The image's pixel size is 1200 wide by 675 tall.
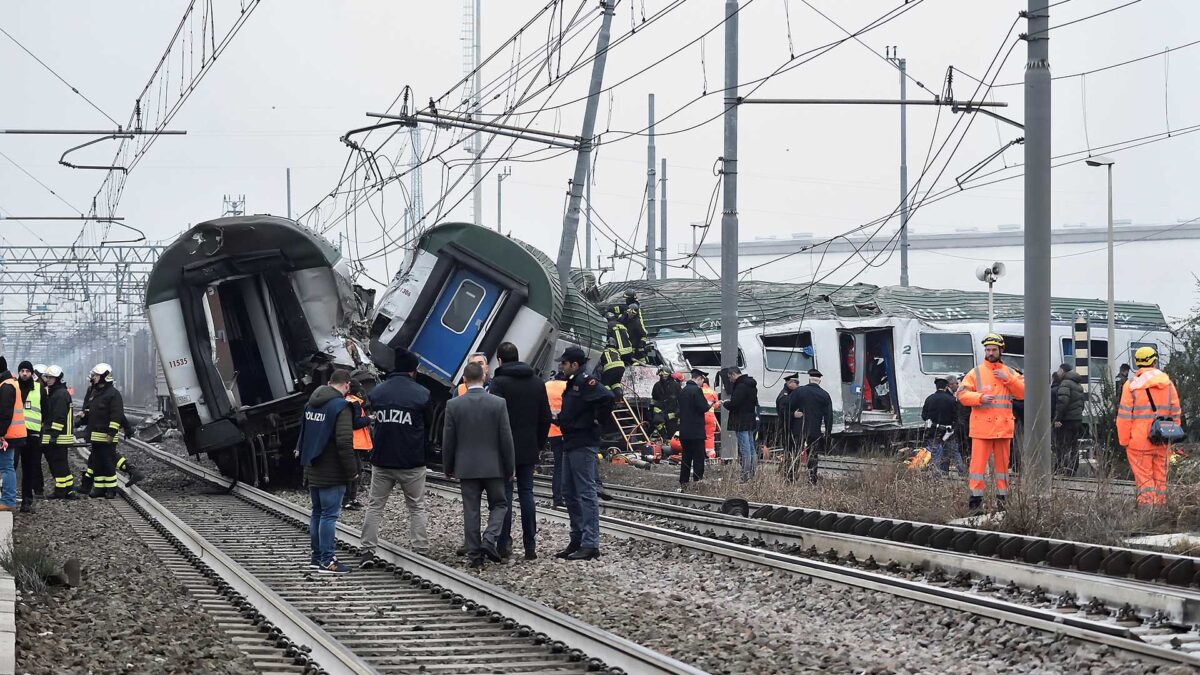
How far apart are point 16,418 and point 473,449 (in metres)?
6.97

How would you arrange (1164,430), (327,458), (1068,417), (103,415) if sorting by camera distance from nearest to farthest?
(327,458)
(1164,430)
(103,415)
(1068,417)

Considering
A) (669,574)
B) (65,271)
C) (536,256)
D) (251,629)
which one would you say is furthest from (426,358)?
(65,271)

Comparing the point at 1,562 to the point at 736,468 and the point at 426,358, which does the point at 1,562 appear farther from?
the point at 736,468

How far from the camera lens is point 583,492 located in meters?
11.5

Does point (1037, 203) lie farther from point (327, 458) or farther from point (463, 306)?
point (463, 306)

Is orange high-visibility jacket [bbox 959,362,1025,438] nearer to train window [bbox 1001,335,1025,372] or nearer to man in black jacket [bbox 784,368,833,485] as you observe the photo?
man in black jacket [bbox 784,368,833,485]

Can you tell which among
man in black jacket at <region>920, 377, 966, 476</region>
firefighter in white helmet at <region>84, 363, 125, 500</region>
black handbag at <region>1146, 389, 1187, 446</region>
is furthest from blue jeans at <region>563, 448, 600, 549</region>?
man in black jacket at <region>920, 377, 966, 476</region>

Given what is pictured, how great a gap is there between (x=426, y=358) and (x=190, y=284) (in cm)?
317

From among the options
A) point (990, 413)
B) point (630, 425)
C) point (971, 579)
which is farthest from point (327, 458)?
point (630, 425)

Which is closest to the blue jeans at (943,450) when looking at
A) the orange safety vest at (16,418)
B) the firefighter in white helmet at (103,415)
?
the firefighter in white helmet at (103,415)

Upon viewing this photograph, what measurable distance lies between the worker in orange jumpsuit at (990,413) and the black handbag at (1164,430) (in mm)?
1170

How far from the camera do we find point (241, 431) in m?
18.0

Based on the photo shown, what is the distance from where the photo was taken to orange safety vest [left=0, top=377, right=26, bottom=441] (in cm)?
1534

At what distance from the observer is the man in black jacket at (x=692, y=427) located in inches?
712
